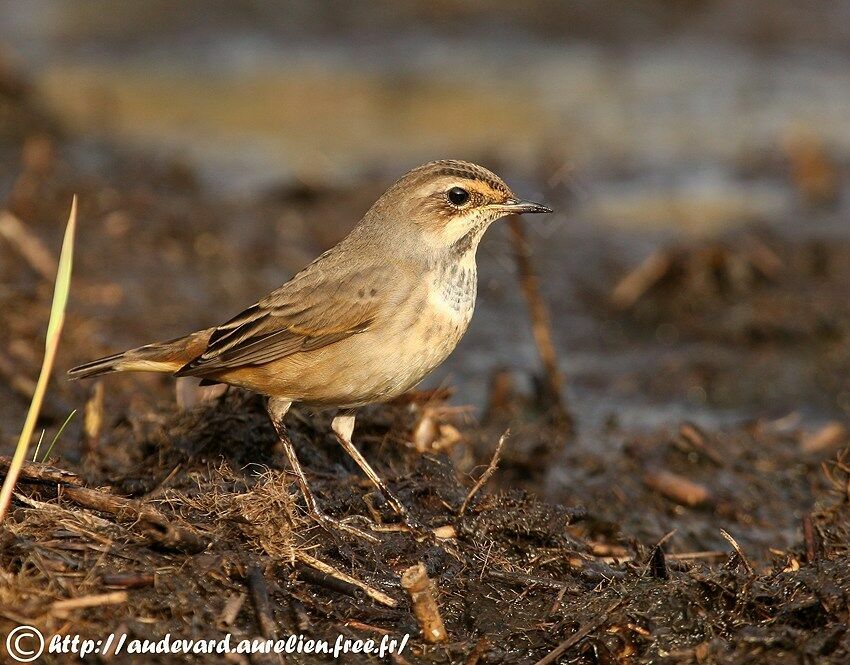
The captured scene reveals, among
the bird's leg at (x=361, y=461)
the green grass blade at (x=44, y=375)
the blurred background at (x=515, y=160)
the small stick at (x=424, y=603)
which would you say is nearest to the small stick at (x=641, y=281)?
the blurred background at (x=515, y=160)

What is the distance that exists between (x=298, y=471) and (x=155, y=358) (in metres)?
1.36

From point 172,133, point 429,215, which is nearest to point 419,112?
point 172,133

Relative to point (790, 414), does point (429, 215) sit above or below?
above

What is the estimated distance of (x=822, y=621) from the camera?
577 centimetres

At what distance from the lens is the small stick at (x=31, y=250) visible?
10.9 metres

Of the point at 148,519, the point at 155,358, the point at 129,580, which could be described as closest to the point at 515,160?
the point at 155,358

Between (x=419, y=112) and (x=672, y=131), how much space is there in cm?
352

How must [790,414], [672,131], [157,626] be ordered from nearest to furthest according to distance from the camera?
[157,626] → [790,414] → [672,131]

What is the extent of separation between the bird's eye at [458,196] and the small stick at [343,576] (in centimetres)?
231

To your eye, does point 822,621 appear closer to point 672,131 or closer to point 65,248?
point 65,248

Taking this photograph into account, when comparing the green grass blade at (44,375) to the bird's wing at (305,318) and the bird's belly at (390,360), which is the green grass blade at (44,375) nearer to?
the bird's wing at (305,318)

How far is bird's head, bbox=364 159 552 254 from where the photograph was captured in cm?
734

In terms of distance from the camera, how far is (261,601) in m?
5.76

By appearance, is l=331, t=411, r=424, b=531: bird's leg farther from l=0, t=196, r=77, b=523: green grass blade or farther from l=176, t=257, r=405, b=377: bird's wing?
l=0, t=196, r=77, b=523: green grass blade
